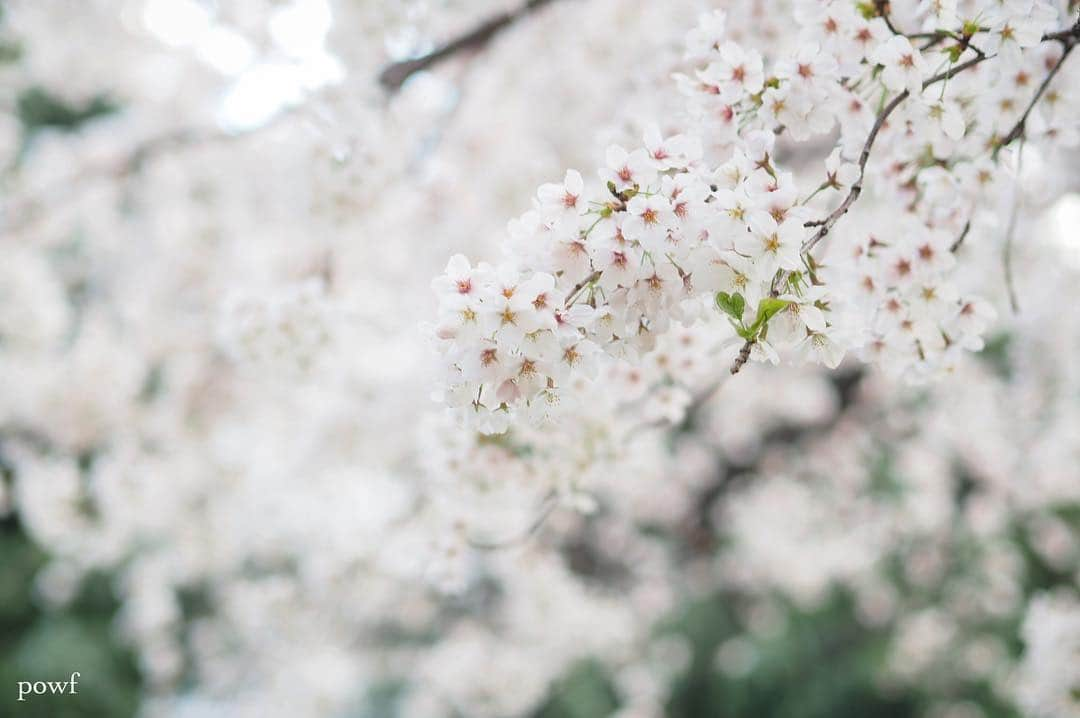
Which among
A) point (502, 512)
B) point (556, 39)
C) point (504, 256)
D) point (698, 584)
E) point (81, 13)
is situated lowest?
point (504, 256)

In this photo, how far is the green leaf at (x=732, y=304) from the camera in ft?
3.64

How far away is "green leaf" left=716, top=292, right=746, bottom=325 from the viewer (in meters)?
1.11

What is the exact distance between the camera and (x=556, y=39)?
3.98 metres

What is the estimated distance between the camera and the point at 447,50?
9.16 feet

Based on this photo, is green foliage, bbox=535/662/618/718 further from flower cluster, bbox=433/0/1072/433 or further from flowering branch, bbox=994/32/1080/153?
flowering branch, bbox=994/32/1080/153

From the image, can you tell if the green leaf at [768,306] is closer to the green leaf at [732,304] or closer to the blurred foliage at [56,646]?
the green leaf at [732,304]

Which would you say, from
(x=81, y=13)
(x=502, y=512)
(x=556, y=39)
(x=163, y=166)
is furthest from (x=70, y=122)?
(x=502, y=512)

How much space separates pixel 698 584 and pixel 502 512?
5923 mm

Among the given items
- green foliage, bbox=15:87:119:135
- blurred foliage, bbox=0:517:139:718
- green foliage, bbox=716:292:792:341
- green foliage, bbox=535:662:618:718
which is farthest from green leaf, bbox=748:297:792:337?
green foliage, bbox=15:87:119:135

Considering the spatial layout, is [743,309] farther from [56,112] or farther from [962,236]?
[56,112]

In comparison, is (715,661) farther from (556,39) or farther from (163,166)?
(163,166)

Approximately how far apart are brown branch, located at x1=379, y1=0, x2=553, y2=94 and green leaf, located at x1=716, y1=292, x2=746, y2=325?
2048 millimetres

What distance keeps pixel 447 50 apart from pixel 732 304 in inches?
82.9

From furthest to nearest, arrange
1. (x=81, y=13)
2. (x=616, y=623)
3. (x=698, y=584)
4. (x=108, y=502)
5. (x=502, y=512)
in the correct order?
(x=698, y=584) < (x=616, y=623) < (x=81, y=13) < (x=108, y=502) < (x=502, y=512)
